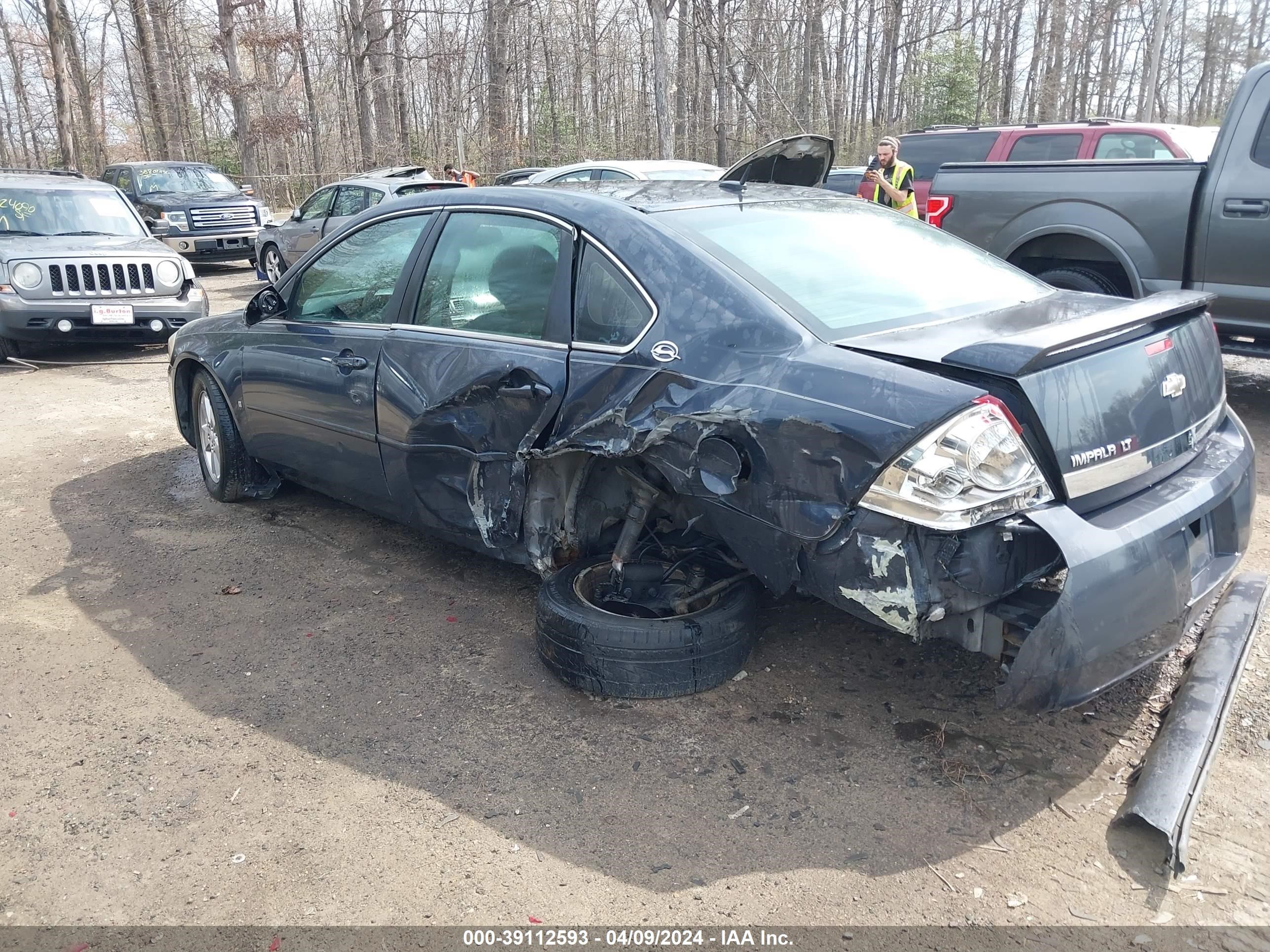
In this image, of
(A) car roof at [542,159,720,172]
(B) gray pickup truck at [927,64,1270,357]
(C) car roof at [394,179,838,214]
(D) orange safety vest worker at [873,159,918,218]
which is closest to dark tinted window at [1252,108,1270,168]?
(B) gray pickup truck at [927,64,1270,357]

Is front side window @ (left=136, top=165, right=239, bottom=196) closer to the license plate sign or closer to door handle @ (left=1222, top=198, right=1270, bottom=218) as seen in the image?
A: the license plate sign

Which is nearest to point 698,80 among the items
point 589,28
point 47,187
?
point 589,28

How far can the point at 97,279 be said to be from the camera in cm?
950

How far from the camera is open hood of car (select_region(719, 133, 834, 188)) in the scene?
4.67m

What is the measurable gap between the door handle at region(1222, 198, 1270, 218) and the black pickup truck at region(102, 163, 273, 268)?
1485 centimetres

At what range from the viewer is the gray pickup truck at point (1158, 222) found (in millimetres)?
6367

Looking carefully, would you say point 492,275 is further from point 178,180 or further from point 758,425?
point 178,180

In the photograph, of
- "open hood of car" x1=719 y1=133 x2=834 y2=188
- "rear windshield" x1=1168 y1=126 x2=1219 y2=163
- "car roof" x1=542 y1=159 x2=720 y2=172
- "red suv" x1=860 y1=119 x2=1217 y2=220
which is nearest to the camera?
"open hood of car" x1=719 y1=133 x2=834 y2=188

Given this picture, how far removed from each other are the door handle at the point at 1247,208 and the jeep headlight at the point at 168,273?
9.00 meters

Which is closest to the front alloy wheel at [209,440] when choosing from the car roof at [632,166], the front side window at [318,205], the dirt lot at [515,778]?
the dirt lot at [515,778]

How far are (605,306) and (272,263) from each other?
13.8 m

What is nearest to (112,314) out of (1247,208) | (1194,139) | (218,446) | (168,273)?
(168,273)

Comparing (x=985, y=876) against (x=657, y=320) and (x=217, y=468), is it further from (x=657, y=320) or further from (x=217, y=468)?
(x=217, y=468)

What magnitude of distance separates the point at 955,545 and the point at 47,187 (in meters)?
10.9
